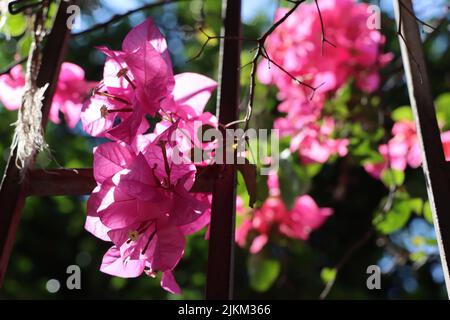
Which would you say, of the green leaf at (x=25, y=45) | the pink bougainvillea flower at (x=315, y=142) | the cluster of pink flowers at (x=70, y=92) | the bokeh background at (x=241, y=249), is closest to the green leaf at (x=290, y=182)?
the pink bougainvillea flower at (x=315, y=142)

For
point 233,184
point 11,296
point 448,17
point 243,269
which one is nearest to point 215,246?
point 233,184

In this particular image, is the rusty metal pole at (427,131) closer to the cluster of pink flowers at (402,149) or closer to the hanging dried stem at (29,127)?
the hanging dried stem at (29,127)

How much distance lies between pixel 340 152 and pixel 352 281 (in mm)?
2604

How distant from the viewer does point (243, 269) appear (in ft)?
10.8

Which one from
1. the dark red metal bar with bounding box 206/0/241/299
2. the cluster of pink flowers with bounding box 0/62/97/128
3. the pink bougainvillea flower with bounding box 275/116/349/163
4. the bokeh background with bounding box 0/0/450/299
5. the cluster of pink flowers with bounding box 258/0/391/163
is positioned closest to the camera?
the dark red metal bar with bounding box 206/0/241/299

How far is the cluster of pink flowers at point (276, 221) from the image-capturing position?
1341mm

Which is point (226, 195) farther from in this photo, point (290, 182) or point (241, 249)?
point (241, 249)

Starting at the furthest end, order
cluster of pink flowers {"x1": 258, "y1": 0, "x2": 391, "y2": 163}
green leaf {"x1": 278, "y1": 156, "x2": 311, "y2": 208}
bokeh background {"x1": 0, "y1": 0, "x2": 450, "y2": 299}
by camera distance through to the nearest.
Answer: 1. bokeh background {"x1": 0, "y1": 0, "x2": 450, "y2": 299}
2. cluster of pink flowers {"x1": 258, "y1": 0, "x2": 391, "y2": 163}
3. green leaf {"x1": 278, "y1": 156, "x2": 311, "y2": 208}

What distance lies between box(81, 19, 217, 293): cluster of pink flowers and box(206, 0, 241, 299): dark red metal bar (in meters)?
0.02

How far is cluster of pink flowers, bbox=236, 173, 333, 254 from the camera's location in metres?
1.34

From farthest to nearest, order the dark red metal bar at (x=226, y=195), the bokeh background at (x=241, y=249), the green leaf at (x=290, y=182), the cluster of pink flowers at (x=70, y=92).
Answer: the bokeh background at (x=241, y=249) < the green leaf at (x=290, y=182) < the cluster of pink flowers at (x=70, y=92) < the dark red metal bar at (x=226, y=195)

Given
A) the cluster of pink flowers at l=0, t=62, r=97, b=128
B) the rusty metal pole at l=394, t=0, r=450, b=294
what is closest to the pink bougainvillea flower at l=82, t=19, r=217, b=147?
the rusty metal pole at l=394, t=0, r=450, b=294

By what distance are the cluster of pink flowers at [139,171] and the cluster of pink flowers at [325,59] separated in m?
0.77

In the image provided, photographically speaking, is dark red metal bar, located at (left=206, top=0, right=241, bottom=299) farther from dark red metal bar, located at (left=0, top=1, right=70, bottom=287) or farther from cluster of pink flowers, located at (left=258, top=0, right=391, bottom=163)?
cluster of pink flowers, located at (left=258, top=0, right=391, bottom=163)
